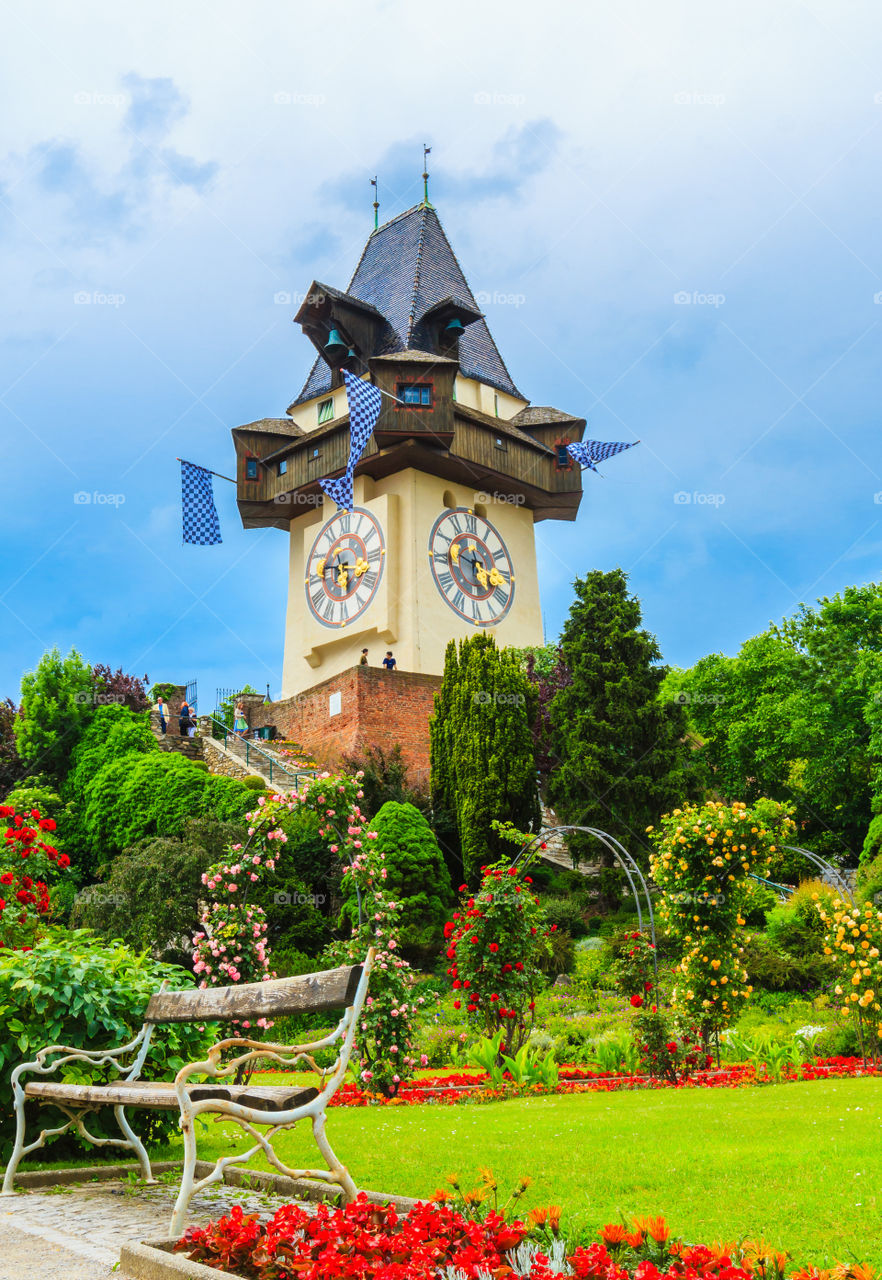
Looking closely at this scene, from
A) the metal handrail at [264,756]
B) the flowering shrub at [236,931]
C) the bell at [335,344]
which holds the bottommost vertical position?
the flowering shrub at [236,931]

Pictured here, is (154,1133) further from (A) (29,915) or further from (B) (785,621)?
(B) (785,621)

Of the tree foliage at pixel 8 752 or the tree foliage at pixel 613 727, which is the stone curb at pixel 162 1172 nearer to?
the tree foliage at pixel 613 727

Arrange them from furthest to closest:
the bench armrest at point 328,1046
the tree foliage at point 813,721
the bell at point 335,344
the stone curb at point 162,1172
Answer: the bell at point 335,344 → the tree foliage at point 813,721 → the bench armrest at point 328,1046 → the stone curb at point 162,1172

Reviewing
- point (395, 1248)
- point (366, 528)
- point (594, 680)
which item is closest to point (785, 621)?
point (594, 680)

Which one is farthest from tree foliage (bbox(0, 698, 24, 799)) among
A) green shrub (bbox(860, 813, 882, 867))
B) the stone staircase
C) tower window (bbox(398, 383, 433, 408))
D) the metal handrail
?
green shrub (bbox(860, 813, 882, 867))

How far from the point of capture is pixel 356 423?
96.0 ft

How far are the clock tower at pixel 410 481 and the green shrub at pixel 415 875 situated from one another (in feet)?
31.4

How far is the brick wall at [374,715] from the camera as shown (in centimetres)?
2731

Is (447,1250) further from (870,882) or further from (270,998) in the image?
(870,882)

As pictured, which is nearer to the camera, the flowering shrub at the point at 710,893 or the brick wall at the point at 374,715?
the flowering shrub at the point at 710,893

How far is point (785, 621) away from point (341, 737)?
45.5 feet

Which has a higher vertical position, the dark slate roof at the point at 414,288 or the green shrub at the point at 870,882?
the dark slate roof at the point at 414,288

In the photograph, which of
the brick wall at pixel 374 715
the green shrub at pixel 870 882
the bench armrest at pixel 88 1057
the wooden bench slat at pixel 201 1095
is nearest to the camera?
the wooden bench slat at pixel 201 1095

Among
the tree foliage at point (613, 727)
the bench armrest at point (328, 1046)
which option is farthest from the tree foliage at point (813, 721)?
the bench armrest at point (328, 1046)
